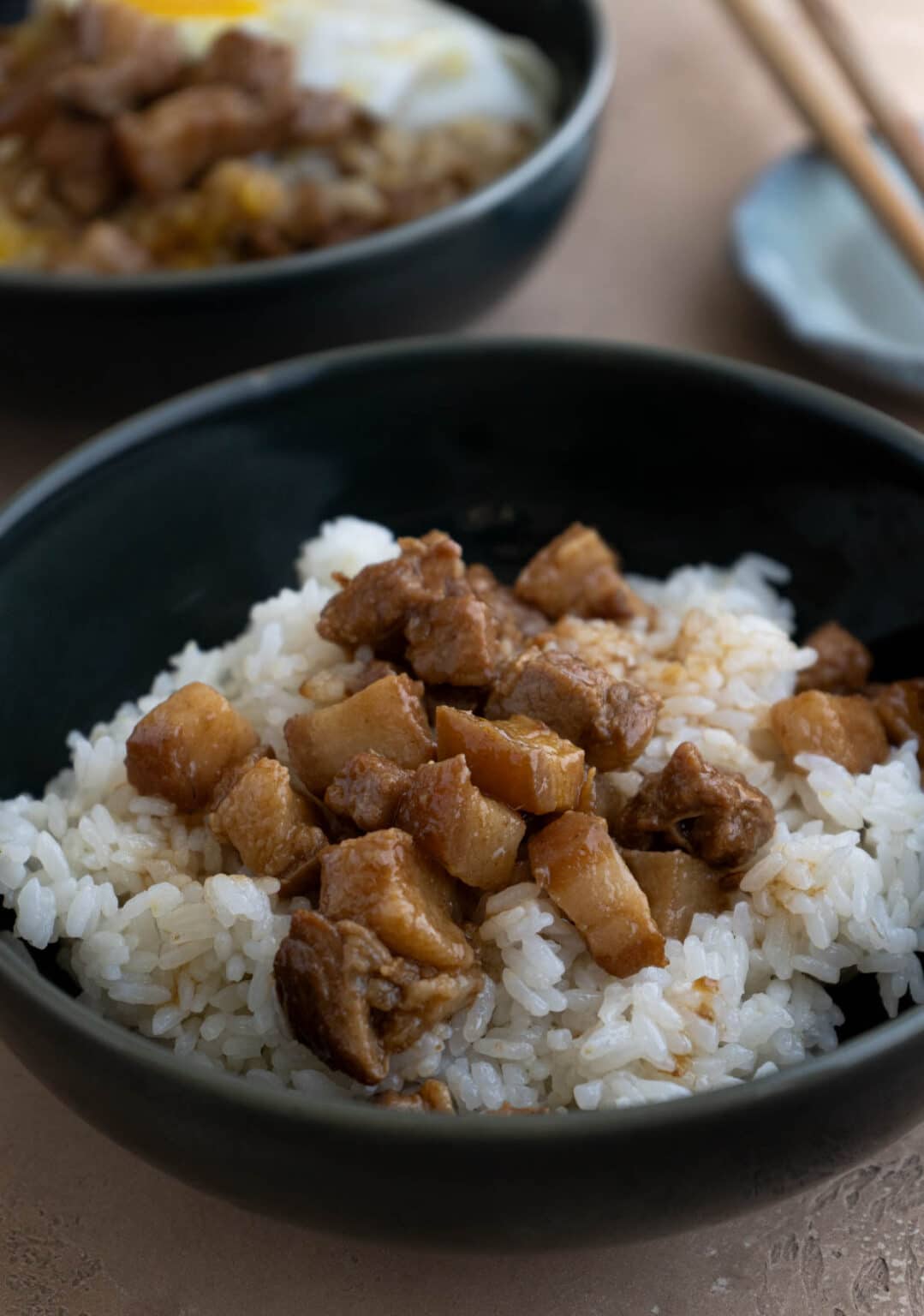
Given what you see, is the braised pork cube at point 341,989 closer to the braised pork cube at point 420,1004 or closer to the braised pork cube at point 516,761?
the braised pork cube at point 420,1004

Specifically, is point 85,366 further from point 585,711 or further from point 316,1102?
point 316,1102

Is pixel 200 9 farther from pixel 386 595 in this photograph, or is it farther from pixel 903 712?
pixel 903 712

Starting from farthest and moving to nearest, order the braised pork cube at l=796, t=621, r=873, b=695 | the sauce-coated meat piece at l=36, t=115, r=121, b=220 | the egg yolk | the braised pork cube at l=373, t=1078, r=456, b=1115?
the egg yolk, the sauce-coated meat piece at l=36, t=115, r=121, b=220, the braised pork cube at l=796, t=621, r=873, b=695, the braised pork cube at l=373, t=1078, r=456, b=1115

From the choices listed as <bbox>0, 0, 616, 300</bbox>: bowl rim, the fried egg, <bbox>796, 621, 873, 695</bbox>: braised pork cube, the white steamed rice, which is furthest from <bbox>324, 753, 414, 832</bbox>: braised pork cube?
the fried egg

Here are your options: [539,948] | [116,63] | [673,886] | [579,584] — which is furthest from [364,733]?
[116,63]

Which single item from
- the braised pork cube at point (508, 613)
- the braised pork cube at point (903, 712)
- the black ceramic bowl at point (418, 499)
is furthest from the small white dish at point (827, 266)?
the braised pork cube at point (508, 613)

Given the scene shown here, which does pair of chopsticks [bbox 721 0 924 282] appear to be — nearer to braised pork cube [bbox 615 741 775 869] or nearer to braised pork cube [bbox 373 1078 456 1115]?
braised pork cube [bbox 615 741 775 869]
